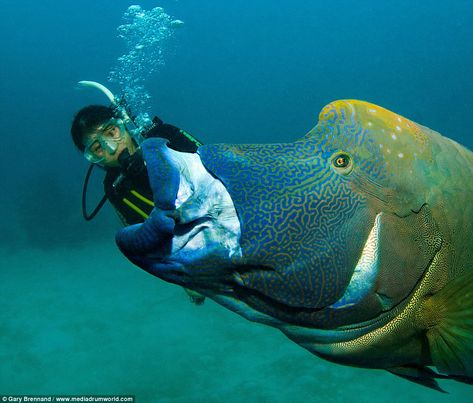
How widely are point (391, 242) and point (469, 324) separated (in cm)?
33

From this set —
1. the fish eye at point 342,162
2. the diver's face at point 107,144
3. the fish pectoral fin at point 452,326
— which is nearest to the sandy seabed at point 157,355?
the diver's face at point 107,144

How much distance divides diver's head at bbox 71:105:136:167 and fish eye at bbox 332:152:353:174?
321 centimetres

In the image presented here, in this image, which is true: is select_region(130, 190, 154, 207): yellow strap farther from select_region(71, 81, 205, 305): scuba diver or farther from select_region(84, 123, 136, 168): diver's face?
select_region(84, 123, 136, 168): diver's face

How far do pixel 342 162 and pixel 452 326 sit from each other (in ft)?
1.98

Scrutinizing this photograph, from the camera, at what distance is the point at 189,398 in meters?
6.38

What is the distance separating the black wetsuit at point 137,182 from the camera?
323 centimetres

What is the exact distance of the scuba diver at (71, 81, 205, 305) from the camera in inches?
129

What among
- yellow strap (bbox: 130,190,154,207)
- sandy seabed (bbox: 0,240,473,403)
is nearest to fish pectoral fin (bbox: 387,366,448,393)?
yellow strap (bbox: 130,190,154,207)

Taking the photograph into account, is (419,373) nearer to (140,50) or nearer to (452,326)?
(452,326)

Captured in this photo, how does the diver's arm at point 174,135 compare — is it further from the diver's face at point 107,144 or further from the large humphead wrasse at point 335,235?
the large humphead wrasse at point 335,235

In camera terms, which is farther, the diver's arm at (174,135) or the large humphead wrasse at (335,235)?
the diver's arm at (174,135)

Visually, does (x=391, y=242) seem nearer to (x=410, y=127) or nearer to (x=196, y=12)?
(x=410, y=127)

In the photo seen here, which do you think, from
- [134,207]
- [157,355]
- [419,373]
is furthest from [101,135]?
[157,355]

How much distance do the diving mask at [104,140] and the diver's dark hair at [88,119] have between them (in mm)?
105
